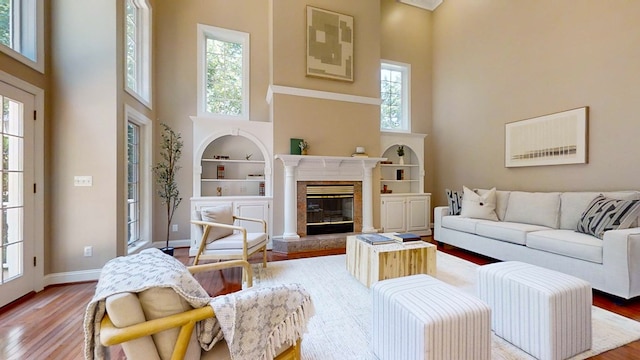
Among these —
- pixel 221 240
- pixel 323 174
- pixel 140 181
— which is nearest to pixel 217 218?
pixel 221 240

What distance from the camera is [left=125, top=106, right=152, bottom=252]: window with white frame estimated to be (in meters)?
3.64

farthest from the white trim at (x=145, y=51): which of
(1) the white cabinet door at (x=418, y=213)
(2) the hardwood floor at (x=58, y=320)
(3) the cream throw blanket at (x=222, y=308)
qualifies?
(1) the white cabinet door at (x=418, y=213)

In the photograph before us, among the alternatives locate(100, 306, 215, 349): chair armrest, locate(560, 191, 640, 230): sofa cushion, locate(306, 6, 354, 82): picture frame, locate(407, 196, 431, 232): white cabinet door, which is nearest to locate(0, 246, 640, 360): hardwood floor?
locate(560, 191, 640, 230): sofa cushion

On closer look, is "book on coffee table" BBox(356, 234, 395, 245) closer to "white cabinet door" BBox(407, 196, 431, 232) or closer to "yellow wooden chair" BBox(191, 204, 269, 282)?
"yellow wooden chair" BBox(191, 204, 269, 282)

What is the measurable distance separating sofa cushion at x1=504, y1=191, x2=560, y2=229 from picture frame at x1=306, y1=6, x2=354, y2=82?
335cm

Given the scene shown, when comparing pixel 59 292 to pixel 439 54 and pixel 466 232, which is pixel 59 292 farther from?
pixel 439 54

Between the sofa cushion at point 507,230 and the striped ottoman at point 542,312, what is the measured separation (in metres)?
1.50

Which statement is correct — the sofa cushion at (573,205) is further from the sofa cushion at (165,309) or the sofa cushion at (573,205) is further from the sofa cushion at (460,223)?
the sofa cushion at (165,309)

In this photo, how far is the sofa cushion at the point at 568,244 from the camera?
94.3 inches

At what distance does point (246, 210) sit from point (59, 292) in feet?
7.31

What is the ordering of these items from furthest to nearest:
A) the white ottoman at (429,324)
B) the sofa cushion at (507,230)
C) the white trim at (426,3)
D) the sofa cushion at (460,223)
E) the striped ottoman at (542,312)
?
1. the white trim at (426,3)
2. the sofa cushion at (460,223)
3. the sofa cushion at (507,230)
4. the striped ottoman at (542,312)
5. the white ottoman at (429,324)

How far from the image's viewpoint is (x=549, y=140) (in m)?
3.67

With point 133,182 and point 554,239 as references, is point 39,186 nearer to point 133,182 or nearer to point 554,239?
point 133,182

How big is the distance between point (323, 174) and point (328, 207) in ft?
2.04
